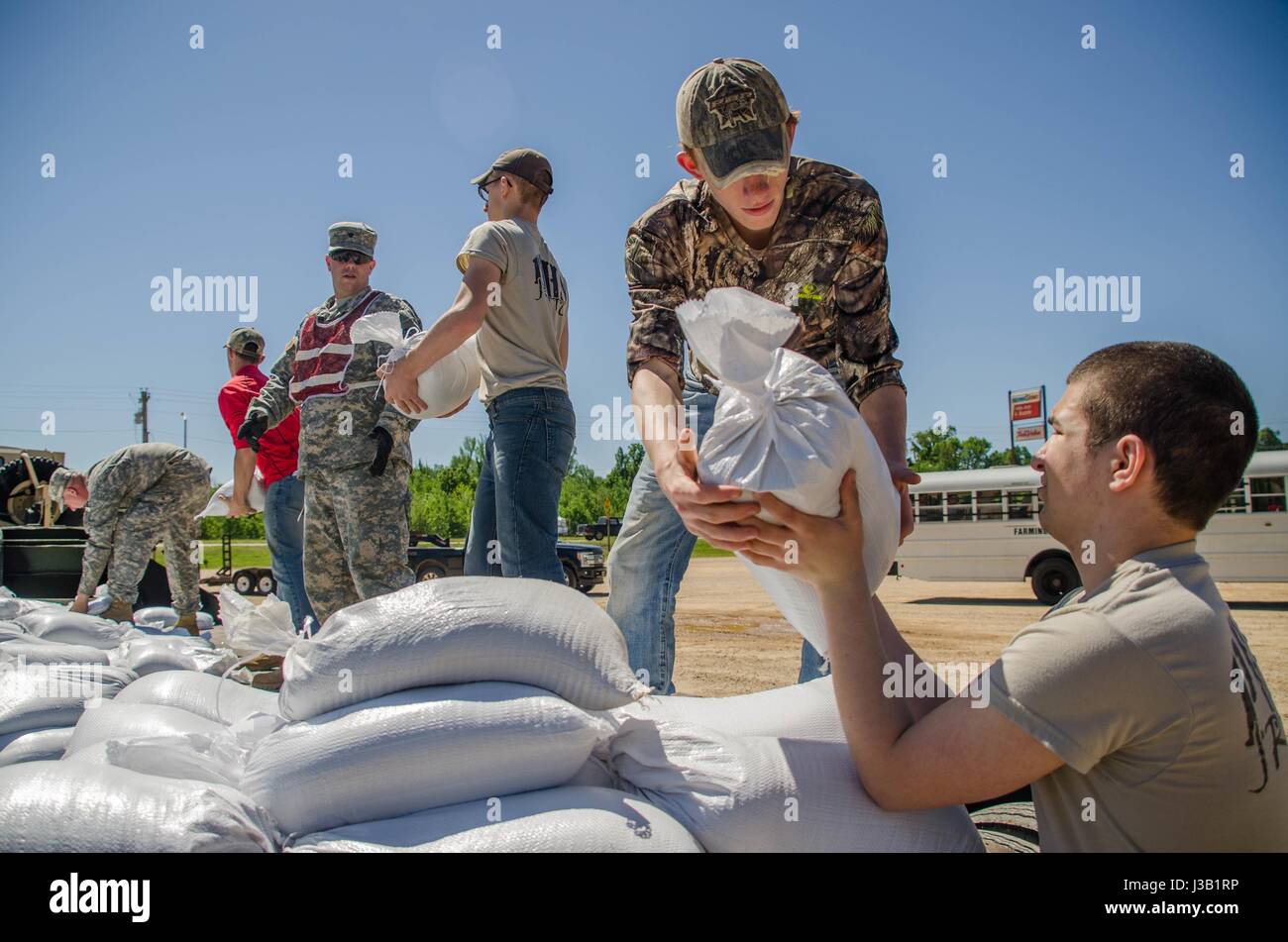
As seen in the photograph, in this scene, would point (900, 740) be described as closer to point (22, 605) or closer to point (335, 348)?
point (335, 348)

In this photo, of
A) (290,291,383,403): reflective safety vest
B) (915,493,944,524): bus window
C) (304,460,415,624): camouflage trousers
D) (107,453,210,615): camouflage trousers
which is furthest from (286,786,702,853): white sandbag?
(915,493,944,524): bus window

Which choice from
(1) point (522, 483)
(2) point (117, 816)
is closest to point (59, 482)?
(1) point (522, 483)

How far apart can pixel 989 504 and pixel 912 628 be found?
3.98 metres

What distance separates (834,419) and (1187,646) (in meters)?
0.51

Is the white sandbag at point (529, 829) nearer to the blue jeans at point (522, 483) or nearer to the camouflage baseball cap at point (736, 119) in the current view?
the camouflage baseball cap at point (736, 119)

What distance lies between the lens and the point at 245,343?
5289 mm

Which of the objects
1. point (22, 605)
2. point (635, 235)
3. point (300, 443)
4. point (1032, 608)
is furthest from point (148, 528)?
point (1032, 608)

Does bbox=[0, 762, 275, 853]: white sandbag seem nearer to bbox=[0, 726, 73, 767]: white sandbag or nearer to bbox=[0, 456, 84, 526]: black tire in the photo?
bbox=[0, 726, 73, 767]: white sandbag

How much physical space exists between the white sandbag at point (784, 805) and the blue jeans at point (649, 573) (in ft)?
3.39

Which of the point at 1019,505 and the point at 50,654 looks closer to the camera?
the point at 50,654

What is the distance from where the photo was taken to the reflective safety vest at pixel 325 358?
12.1ft

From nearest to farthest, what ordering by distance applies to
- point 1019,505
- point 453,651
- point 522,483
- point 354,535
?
point 453,651 < point 522,483 < point 354,535 < point 1019,505

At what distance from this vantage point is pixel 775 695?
158 centimetres

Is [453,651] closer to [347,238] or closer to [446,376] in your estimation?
[446,376]
